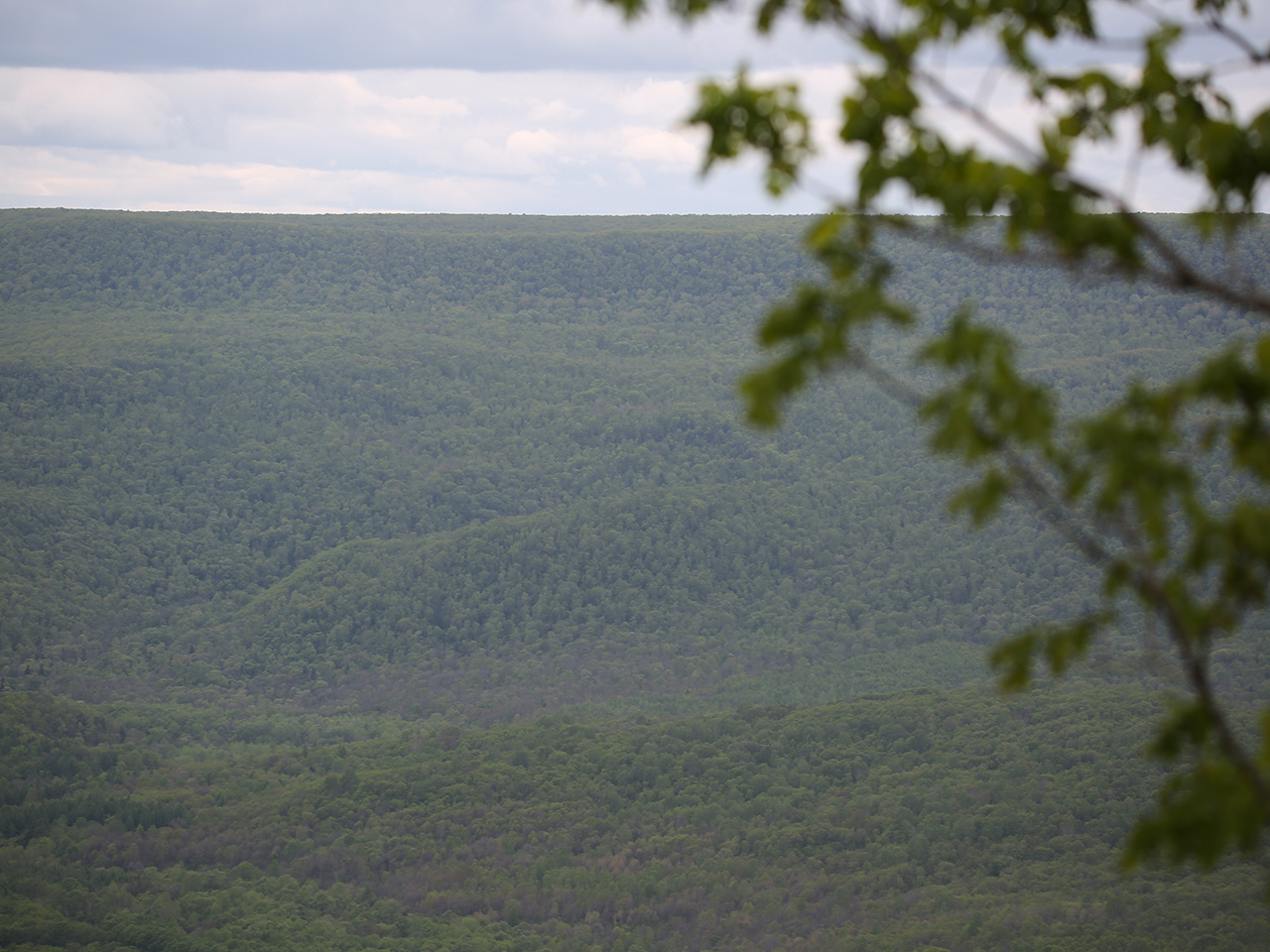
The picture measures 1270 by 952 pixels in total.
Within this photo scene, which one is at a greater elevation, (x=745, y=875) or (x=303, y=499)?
(x=303, y=499)

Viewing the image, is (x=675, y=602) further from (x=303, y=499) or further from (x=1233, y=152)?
(x=1233, y=152)

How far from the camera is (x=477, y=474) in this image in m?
74.7

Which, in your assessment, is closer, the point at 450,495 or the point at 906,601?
the point at 906,601

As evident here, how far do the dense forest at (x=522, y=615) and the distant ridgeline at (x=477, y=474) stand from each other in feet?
0.96

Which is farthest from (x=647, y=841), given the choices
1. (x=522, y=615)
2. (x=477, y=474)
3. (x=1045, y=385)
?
(x=477, y=474)

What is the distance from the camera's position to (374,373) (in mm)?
82875

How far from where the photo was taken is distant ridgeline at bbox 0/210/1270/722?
178 feet

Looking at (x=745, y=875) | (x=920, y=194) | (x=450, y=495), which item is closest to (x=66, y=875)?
(x=745, y=875)

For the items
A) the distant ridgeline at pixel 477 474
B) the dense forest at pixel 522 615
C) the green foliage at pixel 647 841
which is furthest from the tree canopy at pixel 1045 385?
the distant ridgeline at pixel 477 474

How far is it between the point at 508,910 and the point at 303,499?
50.5 m

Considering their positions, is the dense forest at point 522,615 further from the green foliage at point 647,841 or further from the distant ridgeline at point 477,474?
the distant ridgeline at point 477,474

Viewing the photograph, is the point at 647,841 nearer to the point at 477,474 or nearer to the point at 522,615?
the point at 522,615

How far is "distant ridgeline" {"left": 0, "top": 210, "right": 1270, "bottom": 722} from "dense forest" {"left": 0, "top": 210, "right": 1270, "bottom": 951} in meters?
0.29

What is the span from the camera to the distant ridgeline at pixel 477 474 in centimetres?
5419
